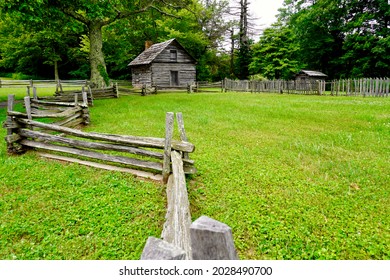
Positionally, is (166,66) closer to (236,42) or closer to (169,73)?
(169,73)

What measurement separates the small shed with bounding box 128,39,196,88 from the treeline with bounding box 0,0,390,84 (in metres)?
2.59

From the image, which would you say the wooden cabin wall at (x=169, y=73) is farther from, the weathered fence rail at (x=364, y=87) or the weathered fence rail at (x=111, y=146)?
the weathered fence rail at (x=111, y=146)

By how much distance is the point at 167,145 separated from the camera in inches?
198

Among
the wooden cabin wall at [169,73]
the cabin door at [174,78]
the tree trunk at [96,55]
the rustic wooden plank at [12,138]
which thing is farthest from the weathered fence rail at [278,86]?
the rustic wooden plank at [12,138]

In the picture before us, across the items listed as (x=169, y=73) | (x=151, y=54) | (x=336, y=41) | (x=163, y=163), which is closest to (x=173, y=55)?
(x=169, y=73)

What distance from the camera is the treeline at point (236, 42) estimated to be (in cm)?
3173

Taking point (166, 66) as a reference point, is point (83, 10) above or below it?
above

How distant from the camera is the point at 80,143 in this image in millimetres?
6242

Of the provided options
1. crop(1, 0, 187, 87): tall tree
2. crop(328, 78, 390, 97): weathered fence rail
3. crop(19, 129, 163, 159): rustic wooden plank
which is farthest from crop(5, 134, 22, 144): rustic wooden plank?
crop(328, 78, 390, 97): weathered fence rail

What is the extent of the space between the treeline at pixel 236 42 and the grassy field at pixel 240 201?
798 inches

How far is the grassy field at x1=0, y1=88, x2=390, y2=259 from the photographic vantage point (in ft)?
11.4

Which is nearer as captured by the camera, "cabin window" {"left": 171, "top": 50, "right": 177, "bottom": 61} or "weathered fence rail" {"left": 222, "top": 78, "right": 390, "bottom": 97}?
"weathered fence rail" {"left": 222, "top": 78, "right": 390, "bottom": 97}

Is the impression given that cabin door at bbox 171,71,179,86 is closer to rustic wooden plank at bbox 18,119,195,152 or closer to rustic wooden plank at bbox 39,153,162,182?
rustic wooden plank at bbox 39,153,162,182

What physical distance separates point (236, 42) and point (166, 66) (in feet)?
64.4
